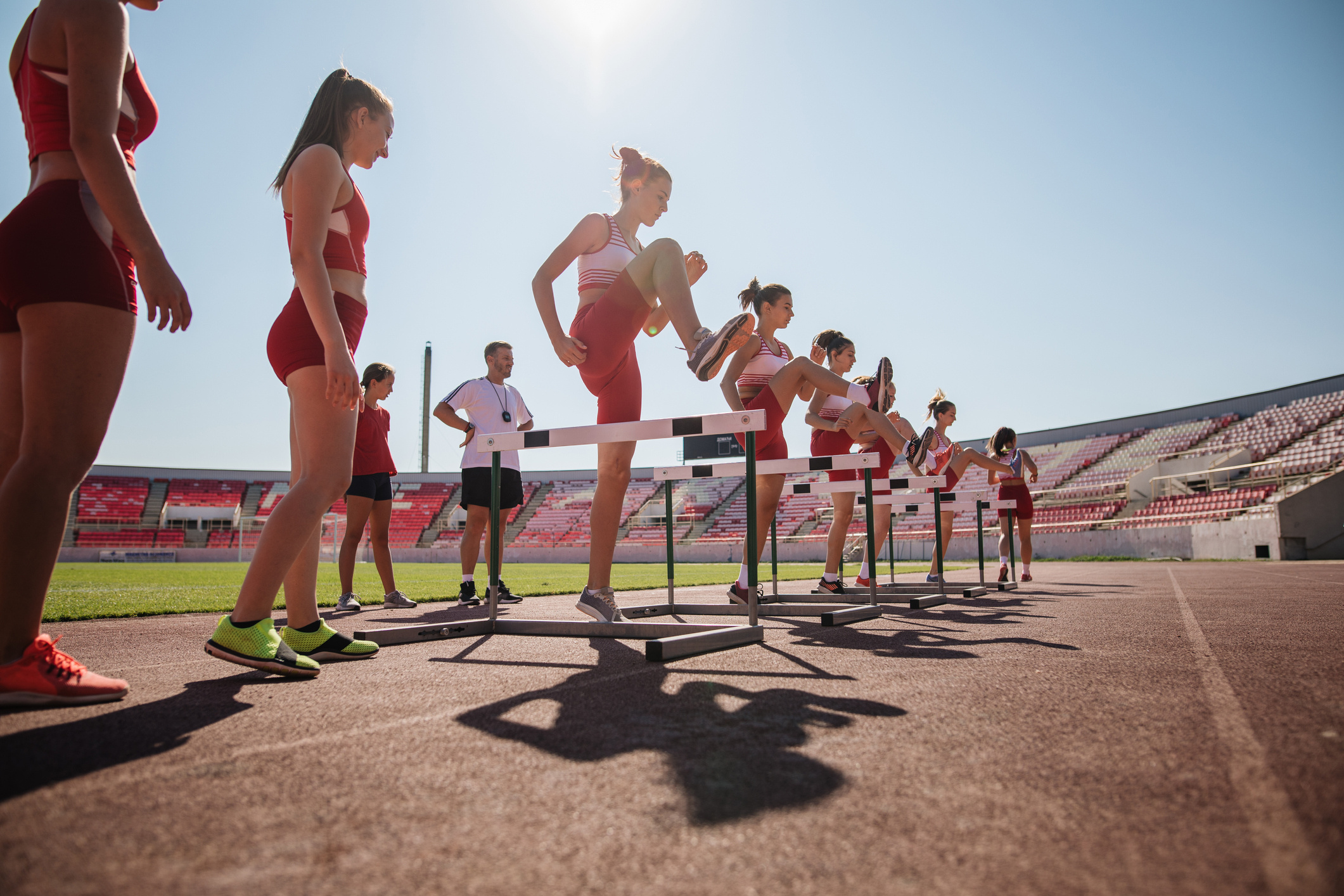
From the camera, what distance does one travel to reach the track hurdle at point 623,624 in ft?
9.39

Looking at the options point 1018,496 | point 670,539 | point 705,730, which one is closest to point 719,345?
point 705,730

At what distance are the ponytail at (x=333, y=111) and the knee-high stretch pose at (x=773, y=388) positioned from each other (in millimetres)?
2733

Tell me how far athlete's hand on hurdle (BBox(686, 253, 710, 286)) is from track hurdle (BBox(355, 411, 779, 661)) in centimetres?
124

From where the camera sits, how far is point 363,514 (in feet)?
19.2

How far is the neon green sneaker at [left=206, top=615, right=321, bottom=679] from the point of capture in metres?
2.26

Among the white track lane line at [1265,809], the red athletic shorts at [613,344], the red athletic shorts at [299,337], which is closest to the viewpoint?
the white track lane line at [1265,809]

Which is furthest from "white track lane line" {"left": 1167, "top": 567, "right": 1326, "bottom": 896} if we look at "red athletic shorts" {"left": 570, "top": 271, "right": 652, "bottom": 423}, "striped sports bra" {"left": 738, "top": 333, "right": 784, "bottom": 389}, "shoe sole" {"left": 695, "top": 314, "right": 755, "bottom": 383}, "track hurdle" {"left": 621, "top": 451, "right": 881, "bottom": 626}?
"striped sports bra" {"left": 738, "top": 333, "right": 784, "bottom": 389}

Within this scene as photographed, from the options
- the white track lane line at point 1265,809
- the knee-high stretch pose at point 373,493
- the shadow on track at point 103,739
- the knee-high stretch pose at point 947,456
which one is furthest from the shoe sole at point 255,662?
the knee-high stretch pose at point 947,456

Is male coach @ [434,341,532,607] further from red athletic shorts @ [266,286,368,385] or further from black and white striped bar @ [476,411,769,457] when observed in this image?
red athletic shorts @ [266,286,368,385]

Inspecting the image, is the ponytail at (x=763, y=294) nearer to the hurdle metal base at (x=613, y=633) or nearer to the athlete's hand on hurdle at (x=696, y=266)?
the athlete's hand on hurdle at (x=696, y=266)

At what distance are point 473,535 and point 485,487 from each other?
701mm

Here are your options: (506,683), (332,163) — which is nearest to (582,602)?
(506,683)

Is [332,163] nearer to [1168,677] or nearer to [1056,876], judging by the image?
[1056,876]

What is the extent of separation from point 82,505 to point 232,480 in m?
7.14
